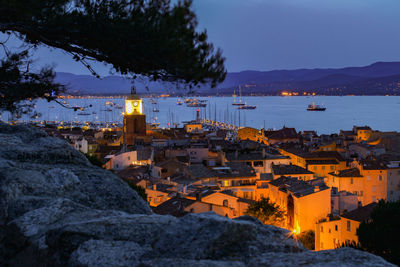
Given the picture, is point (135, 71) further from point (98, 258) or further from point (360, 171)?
point (360, 171)

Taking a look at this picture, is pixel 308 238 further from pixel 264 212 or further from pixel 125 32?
pixel 125 32

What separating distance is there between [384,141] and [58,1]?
164 feet

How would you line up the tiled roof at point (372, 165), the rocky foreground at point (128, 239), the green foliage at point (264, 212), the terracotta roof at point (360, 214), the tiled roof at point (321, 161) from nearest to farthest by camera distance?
the rocky foreground at point (128, 239) < the terracotta roof at point (360, 214) < the green foliage at point (264, 212) < the tiled roof at point (372, 165) < the tiled roof at point (321, 161)

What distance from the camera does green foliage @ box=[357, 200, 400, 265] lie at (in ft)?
38.3

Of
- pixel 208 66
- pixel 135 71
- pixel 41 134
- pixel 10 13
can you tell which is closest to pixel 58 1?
pixel 10 13

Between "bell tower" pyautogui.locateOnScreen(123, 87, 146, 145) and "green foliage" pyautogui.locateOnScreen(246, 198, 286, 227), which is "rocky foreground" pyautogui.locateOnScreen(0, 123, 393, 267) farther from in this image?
"bell tower" pyautogui.locateOnScreen(123, 87, 146, 145)

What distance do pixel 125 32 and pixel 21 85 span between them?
2.17 metres

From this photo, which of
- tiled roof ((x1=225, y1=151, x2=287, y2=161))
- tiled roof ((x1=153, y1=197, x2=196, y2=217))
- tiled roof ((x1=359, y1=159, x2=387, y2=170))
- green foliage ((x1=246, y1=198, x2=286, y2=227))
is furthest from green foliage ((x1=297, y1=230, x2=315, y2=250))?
tiled roof ((x1=225, y1=151, x2=287, y2=161))

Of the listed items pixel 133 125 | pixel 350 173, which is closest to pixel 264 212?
pixel 350 173

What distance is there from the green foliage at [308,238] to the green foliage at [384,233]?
29.4 ft

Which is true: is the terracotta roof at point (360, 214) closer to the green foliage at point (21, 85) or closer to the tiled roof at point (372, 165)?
Answer: the tiled roof at point (372, 165)

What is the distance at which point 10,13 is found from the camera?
5984 millimetres

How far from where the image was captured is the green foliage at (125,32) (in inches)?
237

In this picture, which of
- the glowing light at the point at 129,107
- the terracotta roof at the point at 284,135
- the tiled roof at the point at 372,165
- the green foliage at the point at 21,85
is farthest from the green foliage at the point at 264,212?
the terracotta roof at the point at 284,135
